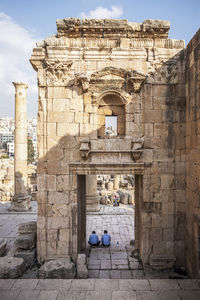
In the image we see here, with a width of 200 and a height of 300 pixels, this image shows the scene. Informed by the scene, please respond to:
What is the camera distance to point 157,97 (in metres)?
7.18

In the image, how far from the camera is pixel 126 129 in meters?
7.23

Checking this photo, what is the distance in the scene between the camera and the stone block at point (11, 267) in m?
6.45

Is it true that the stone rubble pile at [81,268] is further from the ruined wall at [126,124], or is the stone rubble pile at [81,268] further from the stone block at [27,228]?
the stone block at [27,228]

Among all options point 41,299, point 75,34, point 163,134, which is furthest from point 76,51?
point 41,299

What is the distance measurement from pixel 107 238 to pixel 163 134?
16.1 ft

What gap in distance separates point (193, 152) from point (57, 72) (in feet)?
16.3

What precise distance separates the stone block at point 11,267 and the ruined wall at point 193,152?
17.3 feet

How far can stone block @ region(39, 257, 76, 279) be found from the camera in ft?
21.3

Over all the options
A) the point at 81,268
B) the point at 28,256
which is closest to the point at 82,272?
the point at 81,268

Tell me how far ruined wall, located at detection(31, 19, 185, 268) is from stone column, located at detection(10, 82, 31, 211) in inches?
297

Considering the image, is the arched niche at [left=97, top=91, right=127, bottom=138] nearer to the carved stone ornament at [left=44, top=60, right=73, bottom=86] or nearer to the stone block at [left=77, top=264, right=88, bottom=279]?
the carved stone ornament at [left=44, top=60, right=73, bottom=86]

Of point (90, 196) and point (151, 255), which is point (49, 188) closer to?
point (151, 255)

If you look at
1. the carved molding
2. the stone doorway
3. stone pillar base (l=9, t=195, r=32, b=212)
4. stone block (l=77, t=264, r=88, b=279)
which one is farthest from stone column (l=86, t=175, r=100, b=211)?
the carved molding

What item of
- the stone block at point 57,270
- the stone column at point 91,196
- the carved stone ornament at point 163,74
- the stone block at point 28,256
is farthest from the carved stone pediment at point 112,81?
the stone column at point 91,196
